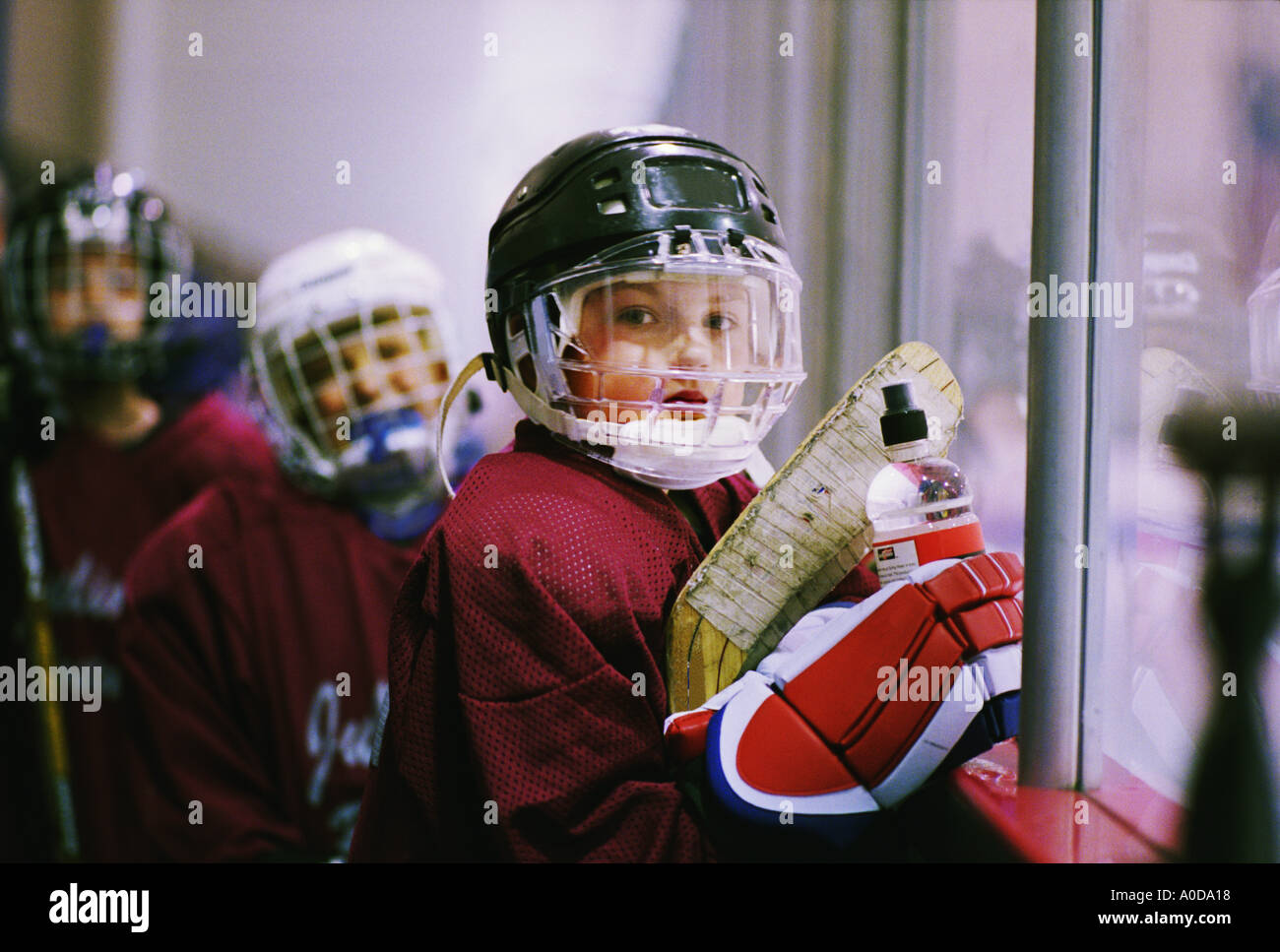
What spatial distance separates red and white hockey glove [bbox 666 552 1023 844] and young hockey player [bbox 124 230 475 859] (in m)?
0.95

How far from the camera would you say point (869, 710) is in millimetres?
1027

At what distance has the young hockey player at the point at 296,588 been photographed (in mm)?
1719

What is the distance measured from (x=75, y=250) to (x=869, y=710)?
1.53 metres

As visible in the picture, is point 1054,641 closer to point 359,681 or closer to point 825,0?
point 825,0

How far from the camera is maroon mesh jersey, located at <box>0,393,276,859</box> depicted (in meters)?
1.83

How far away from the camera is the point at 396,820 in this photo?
3.87 ft

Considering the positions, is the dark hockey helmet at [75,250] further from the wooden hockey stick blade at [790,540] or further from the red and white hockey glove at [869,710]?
the red and white hockey glove at [869,710]

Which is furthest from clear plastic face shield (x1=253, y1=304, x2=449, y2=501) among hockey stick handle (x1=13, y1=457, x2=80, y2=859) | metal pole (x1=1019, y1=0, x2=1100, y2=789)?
metal pole (x1=1019, y1=0, x2=1100, y2=789)

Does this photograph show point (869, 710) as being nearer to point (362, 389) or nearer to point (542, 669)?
point (542, 669)

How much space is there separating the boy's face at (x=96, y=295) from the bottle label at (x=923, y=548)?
141 cm

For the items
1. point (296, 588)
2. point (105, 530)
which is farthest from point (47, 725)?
point (296, 588)

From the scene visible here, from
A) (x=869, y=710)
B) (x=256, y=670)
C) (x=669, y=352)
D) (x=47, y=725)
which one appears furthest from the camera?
(x=47, y=725)

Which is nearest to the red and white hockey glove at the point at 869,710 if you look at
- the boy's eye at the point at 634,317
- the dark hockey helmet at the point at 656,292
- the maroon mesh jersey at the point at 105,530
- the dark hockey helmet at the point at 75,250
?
the dark hockey helmet at the point at 656,292
